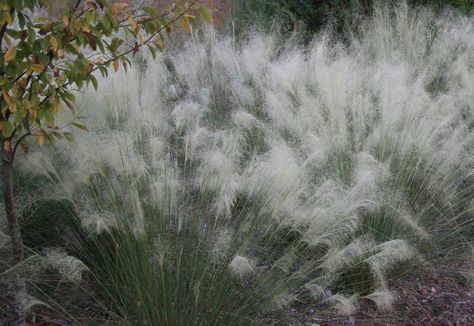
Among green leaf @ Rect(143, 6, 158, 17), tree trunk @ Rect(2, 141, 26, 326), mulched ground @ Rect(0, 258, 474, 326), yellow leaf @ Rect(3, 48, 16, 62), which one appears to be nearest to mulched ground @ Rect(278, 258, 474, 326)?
mulched ground @ Rect(0, 258, 474, 326)

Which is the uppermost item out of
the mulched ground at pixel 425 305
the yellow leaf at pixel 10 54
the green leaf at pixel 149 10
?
the yellow leaf at pixel 10 54

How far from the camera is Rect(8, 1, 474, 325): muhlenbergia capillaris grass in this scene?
2463 millimetres

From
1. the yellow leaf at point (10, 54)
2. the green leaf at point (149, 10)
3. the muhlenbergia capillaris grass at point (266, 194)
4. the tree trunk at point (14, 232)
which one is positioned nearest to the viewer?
the yellow leaf at point (10, 54)

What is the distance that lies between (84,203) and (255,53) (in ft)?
9.49

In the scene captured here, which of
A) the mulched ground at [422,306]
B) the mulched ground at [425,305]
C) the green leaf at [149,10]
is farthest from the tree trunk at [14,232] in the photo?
the mulched ground at [425,305]

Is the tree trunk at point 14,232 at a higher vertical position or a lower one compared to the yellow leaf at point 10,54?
lower

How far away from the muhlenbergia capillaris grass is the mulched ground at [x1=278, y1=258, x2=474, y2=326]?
10 centimetres

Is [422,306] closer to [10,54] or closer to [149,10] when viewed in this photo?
[149,10]

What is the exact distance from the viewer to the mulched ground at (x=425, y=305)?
9.27 feet

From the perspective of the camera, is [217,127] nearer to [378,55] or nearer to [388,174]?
[388,174]

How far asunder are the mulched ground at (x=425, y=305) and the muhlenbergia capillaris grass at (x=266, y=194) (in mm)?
99

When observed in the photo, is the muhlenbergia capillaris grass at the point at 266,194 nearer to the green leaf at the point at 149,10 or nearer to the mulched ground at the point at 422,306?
the mulched ground at the point at 422,306

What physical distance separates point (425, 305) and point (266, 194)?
118 cm

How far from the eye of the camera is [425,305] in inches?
124
